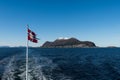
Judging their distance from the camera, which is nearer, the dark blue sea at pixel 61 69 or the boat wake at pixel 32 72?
the boat wake at pixel 32 72

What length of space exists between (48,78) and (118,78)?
514 inches

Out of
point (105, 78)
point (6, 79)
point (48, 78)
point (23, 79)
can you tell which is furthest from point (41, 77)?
point (105, 78)

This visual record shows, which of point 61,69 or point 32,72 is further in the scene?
point 61,69

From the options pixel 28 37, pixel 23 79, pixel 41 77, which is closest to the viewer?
pixel 28 37

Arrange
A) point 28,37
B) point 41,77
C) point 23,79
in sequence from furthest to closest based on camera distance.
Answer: point 41,77 < point 23,79 < point 28,37

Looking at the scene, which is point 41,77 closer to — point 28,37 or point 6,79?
point 6,79

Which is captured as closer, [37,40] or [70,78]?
[37,40]

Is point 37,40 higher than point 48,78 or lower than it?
higher

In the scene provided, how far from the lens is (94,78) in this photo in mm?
31281

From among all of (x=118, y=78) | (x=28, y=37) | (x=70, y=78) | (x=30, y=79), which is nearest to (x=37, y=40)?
(x=28, y=37)

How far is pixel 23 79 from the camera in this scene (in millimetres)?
28750

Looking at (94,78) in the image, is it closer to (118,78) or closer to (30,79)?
(118,78)

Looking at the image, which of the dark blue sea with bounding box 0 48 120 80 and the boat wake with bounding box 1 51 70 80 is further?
the dark blue sea with bounding box 0 48 120 80

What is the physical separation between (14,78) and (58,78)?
25.4 feet
